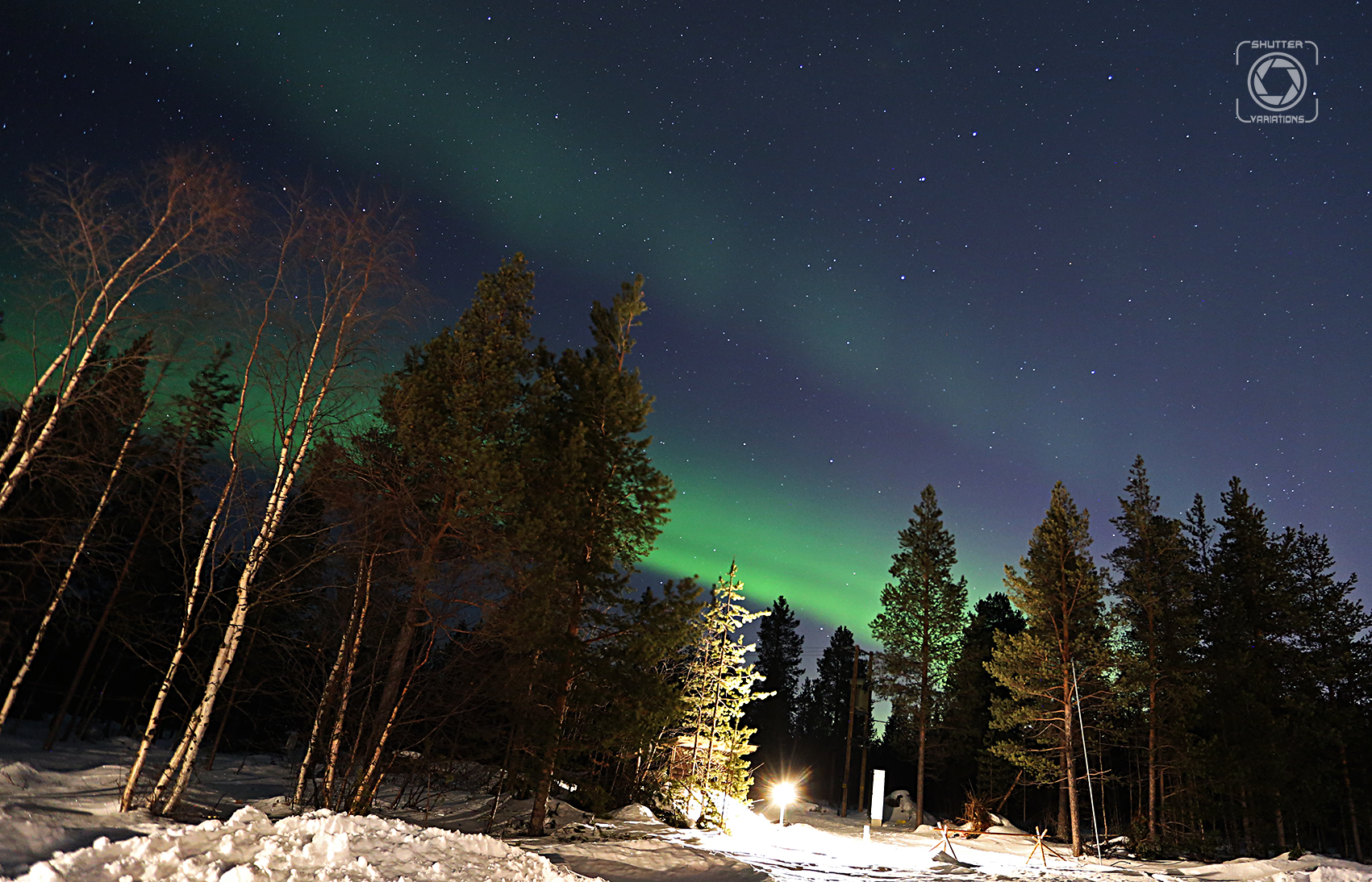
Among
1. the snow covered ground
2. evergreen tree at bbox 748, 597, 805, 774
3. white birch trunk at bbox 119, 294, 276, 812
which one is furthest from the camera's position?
evergreen tree at bbox 748, 597, 805, 774

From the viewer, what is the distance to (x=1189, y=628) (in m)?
26.2

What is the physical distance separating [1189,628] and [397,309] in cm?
2868

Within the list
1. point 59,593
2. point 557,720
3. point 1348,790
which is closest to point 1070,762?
point 1348,790

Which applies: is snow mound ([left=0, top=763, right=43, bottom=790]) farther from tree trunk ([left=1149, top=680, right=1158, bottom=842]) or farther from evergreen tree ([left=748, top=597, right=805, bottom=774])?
evergreen tree ([left=748, top=597, right=805, bottom=774])

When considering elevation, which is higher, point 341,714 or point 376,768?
point 341,714

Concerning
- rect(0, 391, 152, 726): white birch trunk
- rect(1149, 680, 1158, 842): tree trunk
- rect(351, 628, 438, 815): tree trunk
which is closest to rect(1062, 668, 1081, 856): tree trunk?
rect(1149, 680, 1158, 842): tree trunk

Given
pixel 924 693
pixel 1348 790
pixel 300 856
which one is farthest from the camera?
pixel 924 693

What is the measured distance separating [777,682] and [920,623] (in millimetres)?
32295

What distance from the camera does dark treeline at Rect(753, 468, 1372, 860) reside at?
24.9 meters

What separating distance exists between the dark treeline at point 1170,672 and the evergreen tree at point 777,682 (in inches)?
968

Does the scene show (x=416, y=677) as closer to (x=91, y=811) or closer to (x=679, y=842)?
(x=91, y=811)

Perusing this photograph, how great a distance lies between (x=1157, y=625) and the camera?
26.6 metres

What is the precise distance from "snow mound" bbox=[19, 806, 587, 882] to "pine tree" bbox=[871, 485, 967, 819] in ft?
88.0

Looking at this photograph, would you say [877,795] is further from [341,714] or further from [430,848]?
[430,848]
